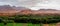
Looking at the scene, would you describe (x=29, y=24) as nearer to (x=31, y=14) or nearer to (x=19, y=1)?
(x=31, y=14)

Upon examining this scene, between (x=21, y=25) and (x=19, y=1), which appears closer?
(x=21, y=25)

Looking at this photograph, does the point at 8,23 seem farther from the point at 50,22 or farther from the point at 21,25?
the point at 50,22

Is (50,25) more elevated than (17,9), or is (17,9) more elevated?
(17,9)

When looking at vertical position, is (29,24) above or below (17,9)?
below

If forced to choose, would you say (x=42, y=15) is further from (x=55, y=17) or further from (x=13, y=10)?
(x=13, y=10)

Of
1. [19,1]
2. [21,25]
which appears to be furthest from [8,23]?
[19,1]

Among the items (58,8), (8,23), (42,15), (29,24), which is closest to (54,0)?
(58,8)

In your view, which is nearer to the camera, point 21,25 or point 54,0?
point 21,25
